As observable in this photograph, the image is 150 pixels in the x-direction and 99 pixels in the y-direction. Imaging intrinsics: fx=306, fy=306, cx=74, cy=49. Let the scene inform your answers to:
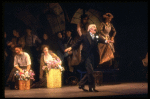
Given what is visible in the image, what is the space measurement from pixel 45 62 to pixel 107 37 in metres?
2.41

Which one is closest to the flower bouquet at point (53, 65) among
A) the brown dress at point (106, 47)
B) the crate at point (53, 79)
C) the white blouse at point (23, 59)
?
the crate at point (53, 79)

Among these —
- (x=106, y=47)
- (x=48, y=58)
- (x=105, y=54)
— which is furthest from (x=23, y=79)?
(x=106, y=47)

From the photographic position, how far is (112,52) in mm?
10289

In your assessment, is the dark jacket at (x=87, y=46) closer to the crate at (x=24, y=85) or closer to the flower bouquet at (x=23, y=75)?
the flower bouquet at (x=23, y=75)

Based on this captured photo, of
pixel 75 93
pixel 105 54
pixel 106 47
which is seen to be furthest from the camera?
pixel 106 47

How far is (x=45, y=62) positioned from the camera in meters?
9.81

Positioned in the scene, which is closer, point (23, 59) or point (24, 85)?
point (24, 85)

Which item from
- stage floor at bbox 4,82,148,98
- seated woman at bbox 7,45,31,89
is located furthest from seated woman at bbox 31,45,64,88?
stage floor at bbox 4,82,148,98

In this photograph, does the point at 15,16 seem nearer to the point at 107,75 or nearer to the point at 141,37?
the point at 107,75

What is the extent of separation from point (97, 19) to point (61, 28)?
1387 millimetres

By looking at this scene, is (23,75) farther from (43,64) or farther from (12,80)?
(43,64)

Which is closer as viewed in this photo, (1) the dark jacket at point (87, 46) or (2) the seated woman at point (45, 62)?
(1) the dark jacket at point (87, 46)

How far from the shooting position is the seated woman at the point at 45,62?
959 cm

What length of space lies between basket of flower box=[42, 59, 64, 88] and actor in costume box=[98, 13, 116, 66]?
157 cm
